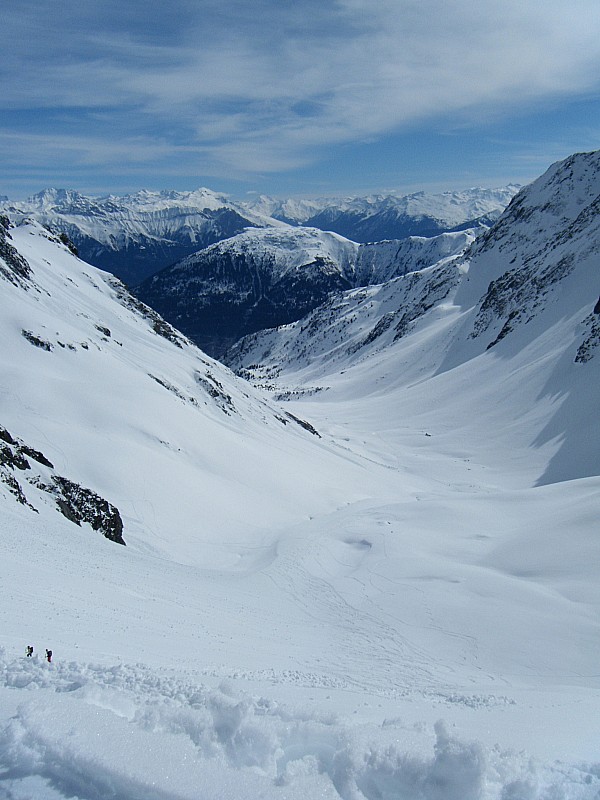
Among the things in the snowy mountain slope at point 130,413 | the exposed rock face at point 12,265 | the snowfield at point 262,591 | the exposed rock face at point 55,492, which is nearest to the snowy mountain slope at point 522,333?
the snowfield at point 262,591

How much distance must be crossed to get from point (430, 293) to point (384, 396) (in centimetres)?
7839

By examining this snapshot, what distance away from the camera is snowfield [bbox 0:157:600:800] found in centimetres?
587

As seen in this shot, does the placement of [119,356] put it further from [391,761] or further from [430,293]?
[430,293]

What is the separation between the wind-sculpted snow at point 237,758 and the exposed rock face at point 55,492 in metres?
17.2

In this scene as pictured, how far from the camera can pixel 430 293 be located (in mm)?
178000

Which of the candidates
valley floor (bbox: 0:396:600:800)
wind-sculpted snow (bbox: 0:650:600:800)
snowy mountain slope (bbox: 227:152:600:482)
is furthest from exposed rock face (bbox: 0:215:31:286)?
snowy mountain slope (bbox: 227:152:600:482)

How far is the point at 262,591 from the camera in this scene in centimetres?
2141

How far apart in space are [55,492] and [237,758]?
817 inches

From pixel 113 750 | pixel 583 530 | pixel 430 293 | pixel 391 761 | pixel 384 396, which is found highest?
pixel 430 293

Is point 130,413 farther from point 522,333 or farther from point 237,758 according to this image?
point 522,333

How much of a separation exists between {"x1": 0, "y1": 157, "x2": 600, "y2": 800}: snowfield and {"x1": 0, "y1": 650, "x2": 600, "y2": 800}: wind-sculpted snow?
26 mm

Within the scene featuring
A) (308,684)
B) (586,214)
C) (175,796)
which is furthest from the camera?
(586,214)

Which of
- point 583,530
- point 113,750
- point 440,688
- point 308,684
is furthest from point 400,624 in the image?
point 113,750

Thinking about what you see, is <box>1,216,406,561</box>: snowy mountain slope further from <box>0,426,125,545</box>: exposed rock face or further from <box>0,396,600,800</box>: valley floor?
<box>0,396,600,800</box>: valley floor
